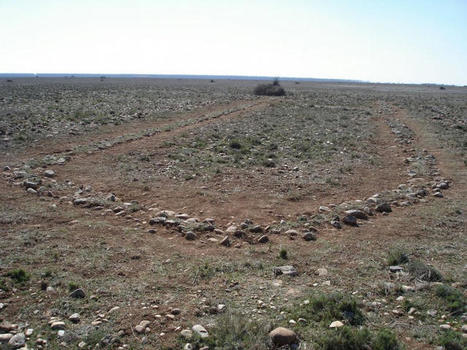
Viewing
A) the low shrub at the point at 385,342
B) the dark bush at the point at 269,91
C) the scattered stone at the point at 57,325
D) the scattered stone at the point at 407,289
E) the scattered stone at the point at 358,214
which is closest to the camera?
the low shrub at the point at 385,342

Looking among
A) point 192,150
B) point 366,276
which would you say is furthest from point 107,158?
point 366,276

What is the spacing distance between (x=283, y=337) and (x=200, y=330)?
1.07 m

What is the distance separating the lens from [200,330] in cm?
487

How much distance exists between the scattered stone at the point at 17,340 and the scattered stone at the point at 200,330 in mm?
2065

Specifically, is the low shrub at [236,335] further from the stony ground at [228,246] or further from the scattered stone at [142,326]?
the scattered stone at [142,326]

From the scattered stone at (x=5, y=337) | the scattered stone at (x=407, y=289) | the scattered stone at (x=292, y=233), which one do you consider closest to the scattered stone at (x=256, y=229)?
the scattered stone at (x=292, y=233)

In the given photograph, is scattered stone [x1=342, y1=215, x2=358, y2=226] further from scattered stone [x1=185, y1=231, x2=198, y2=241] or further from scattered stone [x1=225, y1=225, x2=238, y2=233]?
scattered stone [x1=185, y1=231, x2=198, y2=241]

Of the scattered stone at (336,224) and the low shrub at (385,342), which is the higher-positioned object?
the scattered stone at (336,224)

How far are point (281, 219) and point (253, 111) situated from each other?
71.7 feet

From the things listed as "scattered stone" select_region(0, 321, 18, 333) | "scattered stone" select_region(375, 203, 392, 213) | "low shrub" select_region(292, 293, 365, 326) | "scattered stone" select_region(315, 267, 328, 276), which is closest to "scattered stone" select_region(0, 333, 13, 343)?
"scattered stone" select_region(0, 321, 18, 333)

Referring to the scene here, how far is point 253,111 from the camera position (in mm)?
29906

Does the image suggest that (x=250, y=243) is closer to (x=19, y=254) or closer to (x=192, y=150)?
(x=19, y=254)

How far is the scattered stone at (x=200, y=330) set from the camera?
4.77 m

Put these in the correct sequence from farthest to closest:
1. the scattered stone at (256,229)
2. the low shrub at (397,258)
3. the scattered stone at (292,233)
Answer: the scattered stone at (256,229), the scattered stone at (292,233), the low shrub at (397,258)
